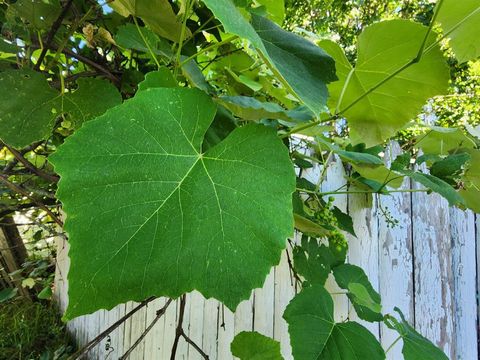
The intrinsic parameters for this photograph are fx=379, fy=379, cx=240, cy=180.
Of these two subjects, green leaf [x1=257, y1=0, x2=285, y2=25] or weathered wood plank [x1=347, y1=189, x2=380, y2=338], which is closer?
green leaf [x1=257, y1=0, x2=285, y2=25]

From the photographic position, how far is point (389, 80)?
0.81 metres

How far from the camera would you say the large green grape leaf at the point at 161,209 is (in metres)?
0.45

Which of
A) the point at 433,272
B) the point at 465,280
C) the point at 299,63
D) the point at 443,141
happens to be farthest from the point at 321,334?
the point at 465,280

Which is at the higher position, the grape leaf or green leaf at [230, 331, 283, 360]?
the grape leaf

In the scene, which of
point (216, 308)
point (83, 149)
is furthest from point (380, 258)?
point (83, 149)

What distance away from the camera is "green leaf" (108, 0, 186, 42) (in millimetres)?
681

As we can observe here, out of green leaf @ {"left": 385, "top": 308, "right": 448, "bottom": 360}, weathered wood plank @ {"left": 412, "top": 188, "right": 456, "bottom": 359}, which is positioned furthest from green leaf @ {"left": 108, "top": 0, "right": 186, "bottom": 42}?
weathered wood plank @ {"left": 412, "top": 188, "right": 456, "bottom": 359}

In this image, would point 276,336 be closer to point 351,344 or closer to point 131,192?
point 351,344

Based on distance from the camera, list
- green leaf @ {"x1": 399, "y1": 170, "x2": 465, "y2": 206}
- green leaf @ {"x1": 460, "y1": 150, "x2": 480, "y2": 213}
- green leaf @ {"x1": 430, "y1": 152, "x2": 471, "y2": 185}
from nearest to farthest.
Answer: green leaf @ {"x1": 399, "y1": 170, "x2": 465, "y2": 206}
green leaf @ {"x1": 430, "y1": 152, "x2": 471, "y2": 185}
green leaf @ {"x1": 460, "y1": 150, "x2": 480, "y2": 213}

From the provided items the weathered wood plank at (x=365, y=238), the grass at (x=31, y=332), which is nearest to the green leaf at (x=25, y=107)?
the weathered wood plank at (x=365, y=238)

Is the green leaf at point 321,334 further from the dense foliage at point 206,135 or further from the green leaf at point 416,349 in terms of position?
the green leaf at point 416,349

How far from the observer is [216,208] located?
49 centimetres

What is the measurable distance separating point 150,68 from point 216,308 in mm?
1183

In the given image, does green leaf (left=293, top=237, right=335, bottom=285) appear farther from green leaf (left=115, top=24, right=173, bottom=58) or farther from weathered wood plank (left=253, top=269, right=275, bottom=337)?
green leaf (left=115, top=24, right=173, bottom=58)
